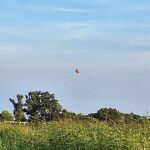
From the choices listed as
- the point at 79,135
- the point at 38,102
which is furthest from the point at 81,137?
the point at 38,102

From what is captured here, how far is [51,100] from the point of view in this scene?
29203 millimetres

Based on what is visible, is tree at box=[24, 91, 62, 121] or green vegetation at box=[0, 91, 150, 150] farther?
tree at box=[24, 91, 62, 121]

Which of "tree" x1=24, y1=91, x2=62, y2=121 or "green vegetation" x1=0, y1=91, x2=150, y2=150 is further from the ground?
"tree" x1=24, y1=91, x2=62, y2=121

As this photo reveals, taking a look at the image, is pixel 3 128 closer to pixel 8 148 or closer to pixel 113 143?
pixel 8 148

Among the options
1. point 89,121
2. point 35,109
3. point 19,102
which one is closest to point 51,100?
point 35,109

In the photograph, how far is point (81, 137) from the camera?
14984 mm

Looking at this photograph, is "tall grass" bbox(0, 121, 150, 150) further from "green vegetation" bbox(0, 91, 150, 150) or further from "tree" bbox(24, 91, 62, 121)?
"tree" bbox(24, 91, 62, 121)

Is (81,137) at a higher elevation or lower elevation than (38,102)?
lower

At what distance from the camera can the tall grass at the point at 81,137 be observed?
1419 centimetres

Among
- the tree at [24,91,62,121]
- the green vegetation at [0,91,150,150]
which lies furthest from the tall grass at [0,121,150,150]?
the tree at [24,91,62,121]

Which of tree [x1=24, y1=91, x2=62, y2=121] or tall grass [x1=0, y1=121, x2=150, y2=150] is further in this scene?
tree [x1=24, y1=91, x2=62, y2=121]

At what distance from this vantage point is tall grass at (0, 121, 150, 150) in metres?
14.2

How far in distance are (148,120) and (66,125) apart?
2.08m

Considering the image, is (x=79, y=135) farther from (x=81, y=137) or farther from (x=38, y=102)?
(x=38, y=102)
